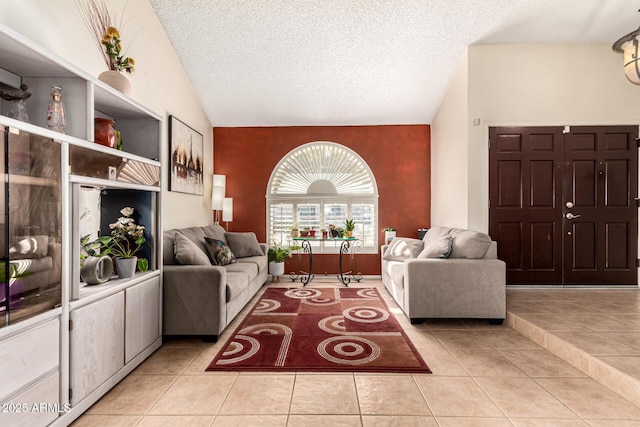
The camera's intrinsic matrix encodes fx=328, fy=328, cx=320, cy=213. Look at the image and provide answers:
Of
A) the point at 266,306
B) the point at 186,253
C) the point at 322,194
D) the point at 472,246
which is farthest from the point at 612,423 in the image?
the point at 322,194

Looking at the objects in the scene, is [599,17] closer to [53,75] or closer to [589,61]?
[589,61]

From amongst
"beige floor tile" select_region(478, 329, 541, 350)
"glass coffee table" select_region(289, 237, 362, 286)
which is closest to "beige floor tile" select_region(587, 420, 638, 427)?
"beige floor tile" select_region(478, 329, 541, 350)

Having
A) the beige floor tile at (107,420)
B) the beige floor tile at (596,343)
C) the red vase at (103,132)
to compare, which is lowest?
the beige floor tile at (107,420)

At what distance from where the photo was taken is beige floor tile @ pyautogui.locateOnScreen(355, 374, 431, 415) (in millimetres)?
1906

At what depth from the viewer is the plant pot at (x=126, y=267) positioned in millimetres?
2385

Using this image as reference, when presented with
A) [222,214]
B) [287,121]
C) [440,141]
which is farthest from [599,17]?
[222,214]

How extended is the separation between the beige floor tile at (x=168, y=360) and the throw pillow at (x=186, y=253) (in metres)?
0.80

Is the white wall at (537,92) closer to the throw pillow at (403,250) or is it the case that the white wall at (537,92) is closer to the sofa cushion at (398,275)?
the throw pillow at (403,250)

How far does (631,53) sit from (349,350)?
3.42 meters

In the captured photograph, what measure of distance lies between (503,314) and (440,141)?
2912 mm

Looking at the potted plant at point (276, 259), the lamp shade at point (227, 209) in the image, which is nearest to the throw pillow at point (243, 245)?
the potted plant at point (276, 259)

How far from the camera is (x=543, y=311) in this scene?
331cm

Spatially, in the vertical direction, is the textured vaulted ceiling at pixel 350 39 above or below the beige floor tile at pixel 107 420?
above

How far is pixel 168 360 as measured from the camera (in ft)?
8.48
